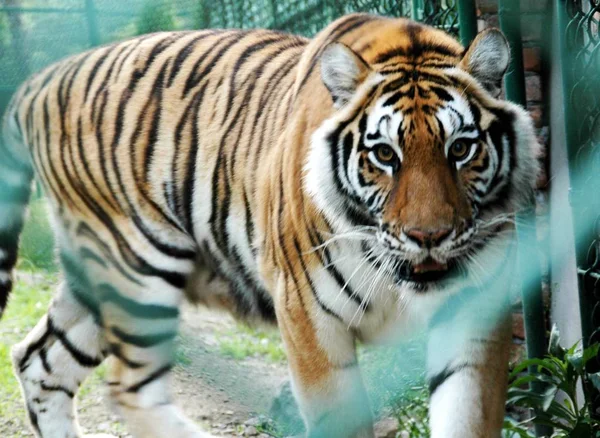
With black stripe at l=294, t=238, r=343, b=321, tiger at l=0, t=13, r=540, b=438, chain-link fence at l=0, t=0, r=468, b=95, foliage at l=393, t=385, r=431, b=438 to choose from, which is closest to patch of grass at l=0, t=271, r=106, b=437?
tiger at l=0, t=13, r=540, b=438

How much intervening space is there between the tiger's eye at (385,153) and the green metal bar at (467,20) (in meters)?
0.79

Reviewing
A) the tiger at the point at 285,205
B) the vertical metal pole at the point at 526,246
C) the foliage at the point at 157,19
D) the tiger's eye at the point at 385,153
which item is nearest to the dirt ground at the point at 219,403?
the tiger at the point at 285,205

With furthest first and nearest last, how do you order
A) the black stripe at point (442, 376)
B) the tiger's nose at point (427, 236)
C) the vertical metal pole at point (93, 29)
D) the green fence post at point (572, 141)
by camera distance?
the vertical metal pole at point (93, 29), the green fence post at point (572, 141), the black stripe at point (442, 376), the tiger's nose at point (427, 236)

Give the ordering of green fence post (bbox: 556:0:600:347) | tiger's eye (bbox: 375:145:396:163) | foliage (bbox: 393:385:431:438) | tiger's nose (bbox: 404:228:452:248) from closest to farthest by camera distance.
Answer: tiger's nose (bbox: 404:228:452:248) → tiger's eye (bbox: 375:145:396:163) → green fence post (bbox: 556:0:600:347) → foliage (bbox: 393:385:431:438)

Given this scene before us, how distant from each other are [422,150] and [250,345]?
76.6 inches

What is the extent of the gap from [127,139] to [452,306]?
41.0 inches

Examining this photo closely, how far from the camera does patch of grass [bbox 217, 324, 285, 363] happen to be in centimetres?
341

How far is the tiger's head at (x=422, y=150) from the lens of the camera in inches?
68.1

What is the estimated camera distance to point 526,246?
2.57 m

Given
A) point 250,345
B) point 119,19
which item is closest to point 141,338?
point 250,345

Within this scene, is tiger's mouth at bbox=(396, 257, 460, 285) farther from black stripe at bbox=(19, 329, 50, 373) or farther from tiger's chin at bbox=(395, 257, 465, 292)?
black stripe at bbox=(19, 329, 50, 373)

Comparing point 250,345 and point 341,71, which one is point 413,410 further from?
point 341,71

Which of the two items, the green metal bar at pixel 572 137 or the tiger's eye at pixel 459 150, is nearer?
the tiger's eye at pixel 459 150

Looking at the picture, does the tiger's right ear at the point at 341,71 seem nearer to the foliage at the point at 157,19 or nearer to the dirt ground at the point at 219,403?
the dirt ground at the point at 219,403
